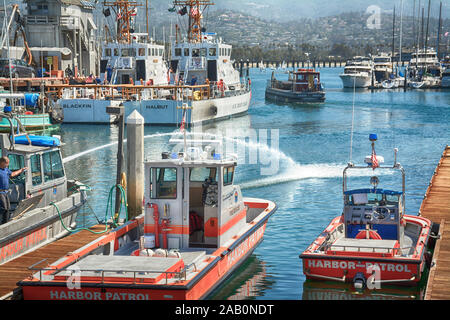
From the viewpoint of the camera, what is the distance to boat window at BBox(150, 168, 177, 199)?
14.7 metres

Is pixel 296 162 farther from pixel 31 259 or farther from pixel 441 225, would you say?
pixel 31 259

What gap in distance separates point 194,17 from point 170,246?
4581cm

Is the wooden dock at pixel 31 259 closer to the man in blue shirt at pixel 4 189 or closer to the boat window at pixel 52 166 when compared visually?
the man in blue shirt at pixel 4 189

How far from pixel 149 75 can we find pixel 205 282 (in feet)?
149

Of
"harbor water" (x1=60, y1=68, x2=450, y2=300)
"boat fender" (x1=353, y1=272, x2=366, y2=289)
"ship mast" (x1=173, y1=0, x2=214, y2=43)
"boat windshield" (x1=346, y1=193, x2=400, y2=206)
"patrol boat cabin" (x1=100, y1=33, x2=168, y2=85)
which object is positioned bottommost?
"harbor water" (x1=60, y1=68, x2=450, y2=300)

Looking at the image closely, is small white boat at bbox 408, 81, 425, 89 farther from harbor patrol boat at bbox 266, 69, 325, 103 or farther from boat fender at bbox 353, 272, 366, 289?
boat fender at bbox 353, 272, 366, 289

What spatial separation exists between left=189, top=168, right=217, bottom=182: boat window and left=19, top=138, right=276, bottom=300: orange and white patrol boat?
0.02 metres

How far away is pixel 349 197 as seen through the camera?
16.8m

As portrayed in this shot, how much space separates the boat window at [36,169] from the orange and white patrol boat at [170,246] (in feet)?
9.11

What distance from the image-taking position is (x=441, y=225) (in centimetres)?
1748

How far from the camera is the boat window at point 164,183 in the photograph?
14680 millimetres

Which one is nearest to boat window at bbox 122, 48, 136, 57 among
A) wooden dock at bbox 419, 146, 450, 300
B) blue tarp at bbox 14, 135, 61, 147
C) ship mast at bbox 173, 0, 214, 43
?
ship mast at bbox 173, 0, 214, 43

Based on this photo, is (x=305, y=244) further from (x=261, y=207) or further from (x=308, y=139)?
(x=308, y=139)

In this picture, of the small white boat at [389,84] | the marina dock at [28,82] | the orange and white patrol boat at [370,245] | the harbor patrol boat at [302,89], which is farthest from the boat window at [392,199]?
the small white boat at [389,84]
